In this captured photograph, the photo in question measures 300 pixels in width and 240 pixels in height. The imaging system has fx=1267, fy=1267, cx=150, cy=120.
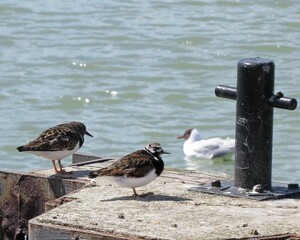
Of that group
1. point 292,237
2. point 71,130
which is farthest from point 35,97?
point 292,237

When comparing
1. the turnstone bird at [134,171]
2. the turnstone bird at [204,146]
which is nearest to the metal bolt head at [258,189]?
the turnstone bird at [134,171]

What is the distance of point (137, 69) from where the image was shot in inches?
875

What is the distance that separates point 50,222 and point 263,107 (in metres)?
2.09

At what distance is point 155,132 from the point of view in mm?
19016

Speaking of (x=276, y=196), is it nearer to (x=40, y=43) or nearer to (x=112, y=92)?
(x=112, y=92)

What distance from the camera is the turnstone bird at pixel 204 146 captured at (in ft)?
58.2

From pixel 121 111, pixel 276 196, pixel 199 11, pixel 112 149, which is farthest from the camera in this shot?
pixel 199 11

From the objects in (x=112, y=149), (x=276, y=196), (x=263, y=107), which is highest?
(x=263, y=107)

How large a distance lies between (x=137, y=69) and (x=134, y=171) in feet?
40.2

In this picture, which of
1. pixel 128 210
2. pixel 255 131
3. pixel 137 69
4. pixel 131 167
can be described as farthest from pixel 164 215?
pixel 137 69

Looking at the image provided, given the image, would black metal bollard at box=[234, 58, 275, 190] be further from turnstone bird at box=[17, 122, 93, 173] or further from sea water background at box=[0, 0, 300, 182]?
sea water background at box=[0, 0, 300, 182]

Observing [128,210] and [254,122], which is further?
[254,122]

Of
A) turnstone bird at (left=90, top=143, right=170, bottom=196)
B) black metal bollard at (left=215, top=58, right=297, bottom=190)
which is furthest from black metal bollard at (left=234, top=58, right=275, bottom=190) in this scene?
turnstone bird at (left=90, top=143, right=170, bottom=196)

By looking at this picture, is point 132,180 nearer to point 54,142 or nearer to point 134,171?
point 134,171
